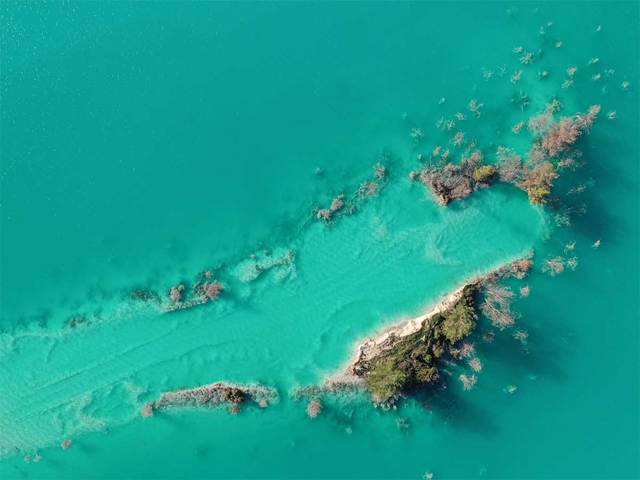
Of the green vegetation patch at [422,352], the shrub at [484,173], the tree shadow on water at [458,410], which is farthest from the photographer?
the tree shadow on water at [458,410]

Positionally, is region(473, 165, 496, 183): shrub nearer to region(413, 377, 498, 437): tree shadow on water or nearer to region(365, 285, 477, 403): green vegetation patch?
region(365, 285, 477, 403): green vegetation patch

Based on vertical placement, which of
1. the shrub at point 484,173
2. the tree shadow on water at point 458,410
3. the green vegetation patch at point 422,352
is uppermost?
the shrub at point 484,173

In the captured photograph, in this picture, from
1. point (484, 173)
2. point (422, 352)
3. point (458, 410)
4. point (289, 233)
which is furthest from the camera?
point (289, 233)

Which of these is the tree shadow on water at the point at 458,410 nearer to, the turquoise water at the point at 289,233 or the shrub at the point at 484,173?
the turquoise water at the point at 289,233

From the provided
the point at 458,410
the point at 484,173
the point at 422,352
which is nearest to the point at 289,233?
the point at 422,352

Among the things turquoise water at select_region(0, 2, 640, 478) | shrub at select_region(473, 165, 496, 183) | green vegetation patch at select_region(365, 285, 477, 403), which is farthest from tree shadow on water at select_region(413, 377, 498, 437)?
shrub at select_region(473, 165, 496, 183)

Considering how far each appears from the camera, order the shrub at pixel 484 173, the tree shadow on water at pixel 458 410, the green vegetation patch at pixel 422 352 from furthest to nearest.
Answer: the tree shadow on water at pixel 458 410, the shrub at pixel 484 173, the green vegetation patch at pixel 422 352

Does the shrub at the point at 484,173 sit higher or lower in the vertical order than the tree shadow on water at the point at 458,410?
higher

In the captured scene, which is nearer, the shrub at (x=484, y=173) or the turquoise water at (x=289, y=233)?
the shrub at (x=484, y=173)

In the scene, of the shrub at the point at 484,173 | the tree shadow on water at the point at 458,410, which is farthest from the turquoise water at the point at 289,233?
the shrub at the point at 484,173

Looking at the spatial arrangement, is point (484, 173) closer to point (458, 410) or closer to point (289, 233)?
point (289, 233)
